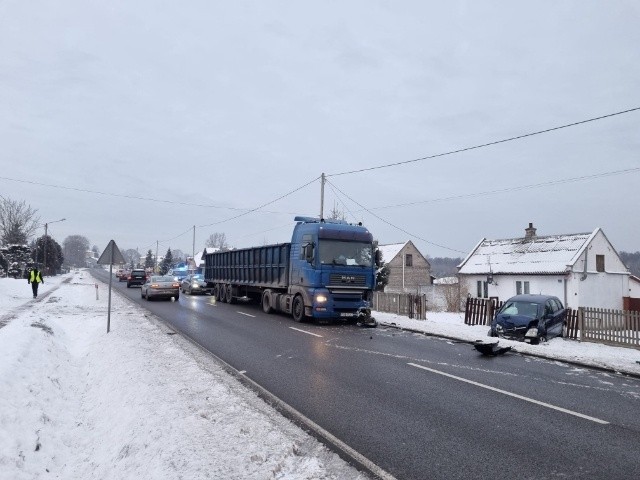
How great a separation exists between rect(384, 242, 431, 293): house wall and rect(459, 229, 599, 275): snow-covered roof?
17490 millimetres

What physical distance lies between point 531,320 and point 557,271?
17744 millimetres

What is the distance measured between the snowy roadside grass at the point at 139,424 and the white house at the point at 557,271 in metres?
28.3

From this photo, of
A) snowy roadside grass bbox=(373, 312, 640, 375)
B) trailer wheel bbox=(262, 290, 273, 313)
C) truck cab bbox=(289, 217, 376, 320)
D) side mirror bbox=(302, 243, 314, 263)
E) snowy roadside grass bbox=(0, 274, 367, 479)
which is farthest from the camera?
trailer wheel bbox=(262, 290, 273, 313)

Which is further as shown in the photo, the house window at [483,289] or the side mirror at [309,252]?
the house window at [483,289]

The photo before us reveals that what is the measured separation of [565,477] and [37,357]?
8266 millimetres

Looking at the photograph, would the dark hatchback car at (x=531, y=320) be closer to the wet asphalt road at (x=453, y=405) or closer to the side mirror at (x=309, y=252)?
the wet asphalt road at (x=453, y=405)

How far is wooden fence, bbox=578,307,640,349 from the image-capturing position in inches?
543

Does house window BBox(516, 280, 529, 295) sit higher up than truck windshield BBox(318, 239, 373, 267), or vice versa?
truck windshield BBox(318, 239, 373, 267)

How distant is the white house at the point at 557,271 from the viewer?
3064cm

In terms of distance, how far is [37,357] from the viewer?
8.10 metres

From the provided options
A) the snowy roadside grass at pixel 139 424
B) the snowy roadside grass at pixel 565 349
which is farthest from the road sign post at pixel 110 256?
the snowy roadside grass at pixel 565 349

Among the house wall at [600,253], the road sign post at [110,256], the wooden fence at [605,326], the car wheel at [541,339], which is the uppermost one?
the house wall at [600,253]

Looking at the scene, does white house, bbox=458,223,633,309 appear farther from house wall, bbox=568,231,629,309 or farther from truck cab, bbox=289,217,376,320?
truck cab, bbox=289,217,376,320

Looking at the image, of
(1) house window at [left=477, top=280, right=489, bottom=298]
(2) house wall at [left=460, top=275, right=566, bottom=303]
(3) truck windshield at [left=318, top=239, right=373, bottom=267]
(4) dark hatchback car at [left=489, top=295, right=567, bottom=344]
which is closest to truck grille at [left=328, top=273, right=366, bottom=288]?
(3) truck windshield at [left=318, top=239, right=373, bottom=267]
